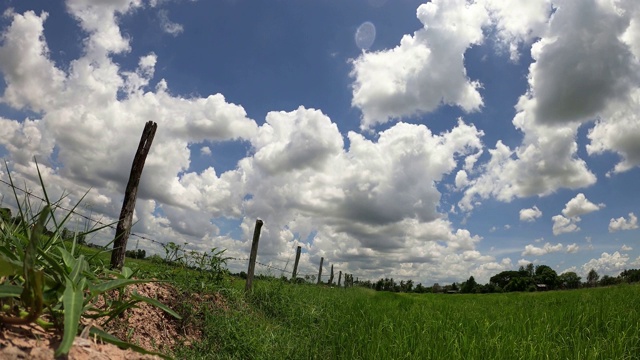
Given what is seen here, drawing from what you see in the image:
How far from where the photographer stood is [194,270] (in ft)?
24.8

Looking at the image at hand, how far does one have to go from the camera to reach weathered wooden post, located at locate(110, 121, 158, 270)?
20.1ft

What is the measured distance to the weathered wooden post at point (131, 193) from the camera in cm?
613

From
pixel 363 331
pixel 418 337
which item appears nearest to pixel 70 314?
pixel 418 337

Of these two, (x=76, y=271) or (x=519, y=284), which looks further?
(x=519, y=284)

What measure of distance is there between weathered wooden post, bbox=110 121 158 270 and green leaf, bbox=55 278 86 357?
4.61 m

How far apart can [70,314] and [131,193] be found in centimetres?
525

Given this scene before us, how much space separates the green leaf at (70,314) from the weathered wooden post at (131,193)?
→ 4.61 metres

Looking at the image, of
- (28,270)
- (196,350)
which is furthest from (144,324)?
(28,270)

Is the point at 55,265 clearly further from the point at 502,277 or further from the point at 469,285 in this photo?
the point at 502,277

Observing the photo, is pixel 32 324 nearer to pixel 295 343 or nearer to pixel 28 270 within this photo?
pixel 28 270

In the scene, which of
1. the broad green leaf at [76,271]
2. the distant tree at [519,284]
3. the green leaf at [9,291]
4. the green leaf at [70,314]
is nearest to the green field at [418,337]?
the broad green leaf at [76,271]

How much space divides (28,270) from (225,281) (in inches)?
253

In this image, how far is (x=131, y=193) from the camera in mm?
6527

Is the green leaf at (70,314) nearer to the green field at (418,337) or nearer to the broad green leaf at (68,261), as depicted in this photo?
the broad green leaf at (68,261)
